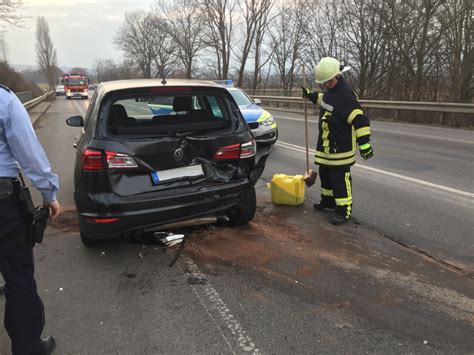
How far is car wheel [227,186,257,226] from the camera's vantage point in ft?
15.2

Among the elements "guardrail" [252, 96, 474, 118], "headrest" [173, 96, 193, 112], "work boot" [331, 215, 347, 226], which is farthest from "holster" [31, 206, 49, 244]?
"guardrail" [252, 96, 474, 118]

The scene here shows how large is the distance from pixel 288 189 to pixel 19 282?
3778 millimetres

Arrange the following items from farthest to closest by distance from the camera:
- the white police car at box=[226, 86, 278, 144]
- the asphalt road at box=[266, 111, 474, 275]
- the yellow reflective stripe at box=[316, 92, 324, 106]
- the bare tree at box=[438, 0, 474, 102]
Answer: the bare tree at box=[438, 0, 474, 102]
the white police car at box=[226, 86, 278, 144]
the yellow reflective stripe at box=[316, 92, 324, 106]
the asphalt road at box=[266, 111, 474, 275]

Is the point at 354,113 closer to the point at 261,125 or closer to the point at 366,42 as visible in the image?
the point at 261,125

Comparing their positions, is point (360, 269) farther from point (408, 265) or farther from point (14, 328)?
point (14, 328)

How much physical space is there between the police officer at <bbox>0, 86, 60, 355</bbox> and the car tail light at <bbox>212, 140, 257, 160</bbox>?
187 centimetres

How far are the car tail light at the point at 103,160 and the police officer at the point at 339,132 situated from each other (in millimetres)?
2472

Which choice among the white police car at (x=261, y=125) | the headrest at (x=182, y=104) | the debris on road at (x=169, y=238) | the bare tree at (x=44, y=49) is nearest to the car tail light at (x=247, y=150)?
the headrest at (x=182, y=104)

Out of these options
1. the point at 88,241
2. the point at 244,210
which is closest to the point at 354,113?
the point at 244,210

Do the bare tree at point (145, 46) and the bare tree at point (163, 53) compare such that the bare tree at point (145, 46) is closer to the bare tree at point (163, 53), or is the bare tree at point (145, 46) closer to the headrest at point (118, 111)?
the bare tree at point (163, 53)

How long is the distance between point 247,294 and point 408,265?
155 cm

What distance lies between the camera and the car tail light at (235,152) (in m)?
4.17

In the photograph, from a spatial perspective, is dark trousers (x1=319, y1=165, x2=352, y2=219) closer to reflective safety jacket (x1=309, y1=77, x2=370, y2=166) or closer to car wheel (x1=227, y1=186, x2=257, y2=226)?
reflective safety jacket (x1=309, y1=77, x2=370, y2=166)

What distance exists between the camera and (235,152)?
4.26 metres
